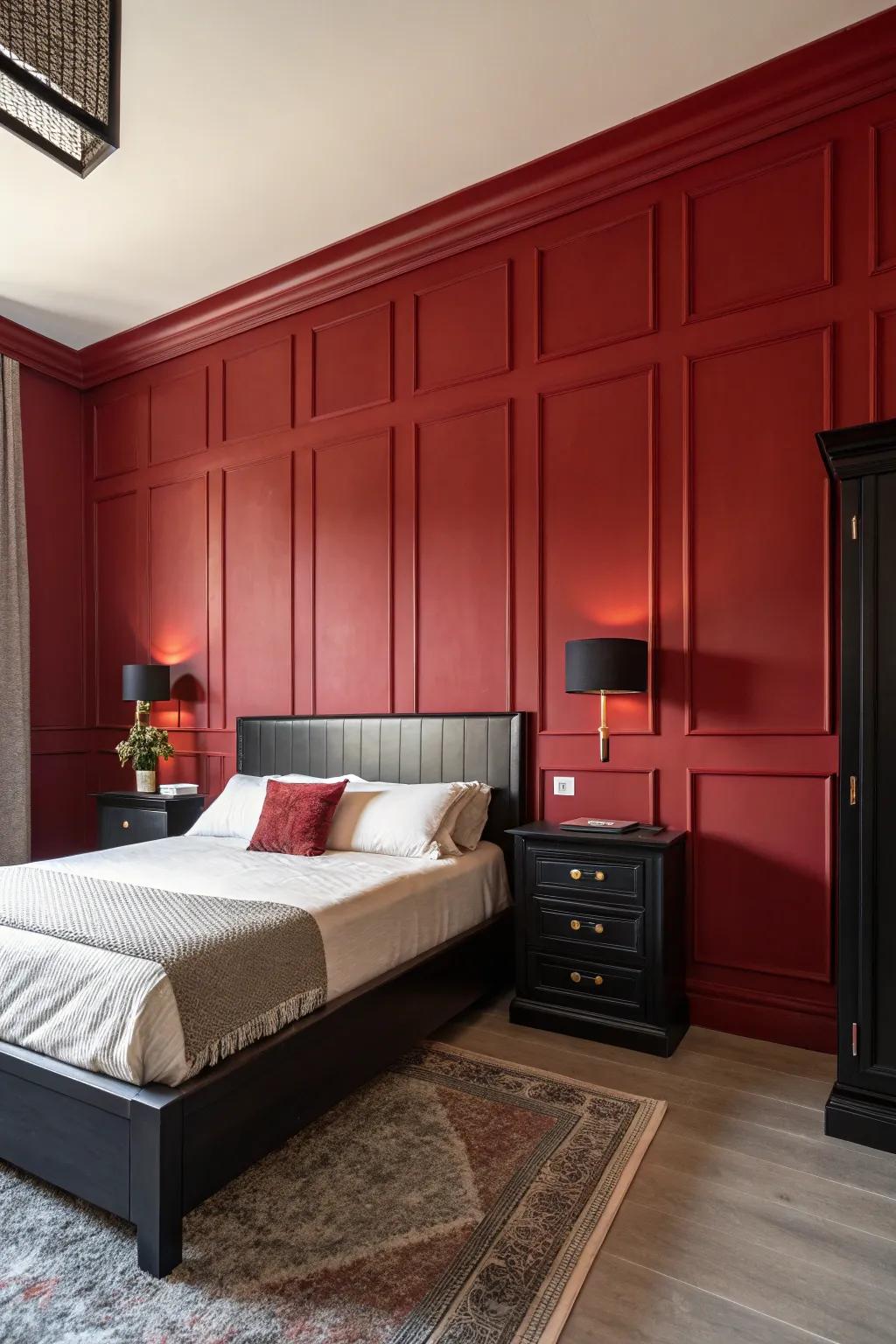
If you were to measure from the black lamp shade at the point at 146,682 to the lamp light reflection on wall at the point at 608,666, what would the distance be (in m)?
2.67

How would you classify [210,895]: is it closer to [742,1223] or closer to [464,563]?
[742,1223]

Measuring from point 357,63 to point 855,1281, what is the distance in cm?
395

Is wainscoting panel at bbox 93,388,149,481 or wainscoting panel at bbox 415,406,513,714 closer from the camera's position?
wainscoting panel at bbox 415,406,513,714

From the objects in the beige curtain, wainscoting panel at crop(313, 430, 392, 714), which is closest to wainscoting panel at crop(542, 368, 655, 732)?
wainscoting panel at crop(313, 430, 392, 714)

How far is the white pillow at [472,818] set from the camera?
11.2 feet

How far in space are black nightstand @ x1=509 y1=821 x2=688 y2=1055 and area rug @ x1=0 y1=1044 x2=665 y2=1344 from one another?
0.48 m

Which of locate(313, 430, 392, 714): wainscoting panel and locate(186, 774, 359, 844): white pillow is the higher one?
locate(313, 430, 392, 714): wainscoting panel

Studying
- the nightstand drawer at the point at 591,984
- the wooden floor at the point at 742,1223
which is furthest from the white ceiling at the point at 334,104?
the wooden floor at the point at 742,1223

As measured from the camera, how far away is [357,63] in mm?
2910

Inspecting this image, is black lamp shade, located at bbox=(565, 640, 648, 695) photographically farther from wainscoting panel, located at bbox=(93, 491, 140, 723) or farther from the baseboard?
wainscoting panel, located at bbox=(93, 491, 140, 723)

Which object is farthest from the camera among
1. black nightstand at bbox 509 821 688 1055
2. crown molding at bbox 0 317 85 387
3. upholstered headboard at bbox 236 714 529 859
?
crown molding at bbox 0 317 85 387

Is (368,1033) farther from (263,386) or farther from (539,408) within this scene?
(263,386)

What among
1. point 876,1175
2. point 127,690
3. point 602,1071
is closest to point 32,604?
point 127,690

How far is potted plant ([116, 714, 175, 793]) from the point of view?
4.64 metres
